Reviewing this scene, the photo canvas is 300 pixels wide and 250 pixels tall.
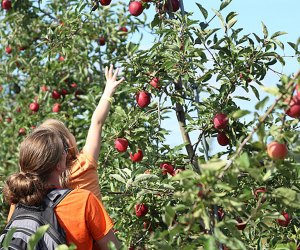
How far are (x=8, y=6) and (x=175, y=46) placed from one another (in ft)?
9.50

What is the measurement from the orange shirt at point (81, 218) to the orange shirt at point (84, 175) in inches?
12.4

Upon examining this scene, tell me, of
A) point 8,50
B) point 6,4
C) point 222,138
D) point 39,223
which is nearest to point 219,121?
point 222,138

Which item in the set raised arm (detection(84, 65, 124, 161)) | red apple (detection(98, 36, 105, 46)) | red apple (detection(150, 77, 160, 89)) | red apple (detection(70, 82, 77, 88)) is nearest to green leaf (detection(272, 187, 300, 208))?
raised arm (detection(84, 65, 124, 161))

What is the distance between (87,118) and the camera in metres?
5.18

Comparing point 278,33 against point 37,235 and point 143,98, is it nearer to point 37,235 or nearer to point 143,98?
point 143,98

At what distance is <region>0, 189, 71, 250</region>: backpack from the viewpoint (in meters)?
2.04

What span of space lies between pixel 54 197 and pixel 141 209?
0.90m

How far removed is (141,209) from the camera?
3006mm

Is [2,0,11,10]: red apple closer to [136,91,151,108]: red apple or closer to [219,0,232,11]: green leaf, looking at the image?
[136,91,151,108]: red apple

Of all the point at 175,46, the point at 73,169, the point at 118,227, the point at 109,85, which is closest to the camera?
the point at 73,169

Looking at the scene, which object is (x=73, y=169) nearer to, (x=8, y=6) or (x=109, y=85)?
(x=109, y=85)

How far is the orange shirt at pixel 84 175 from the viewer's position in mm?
2488

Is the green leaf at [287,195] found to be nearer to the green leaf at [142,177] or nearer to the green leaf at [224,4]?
the green leaf at [142,177]

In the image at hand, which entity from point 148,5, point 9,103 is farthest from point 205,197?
point 9,103
